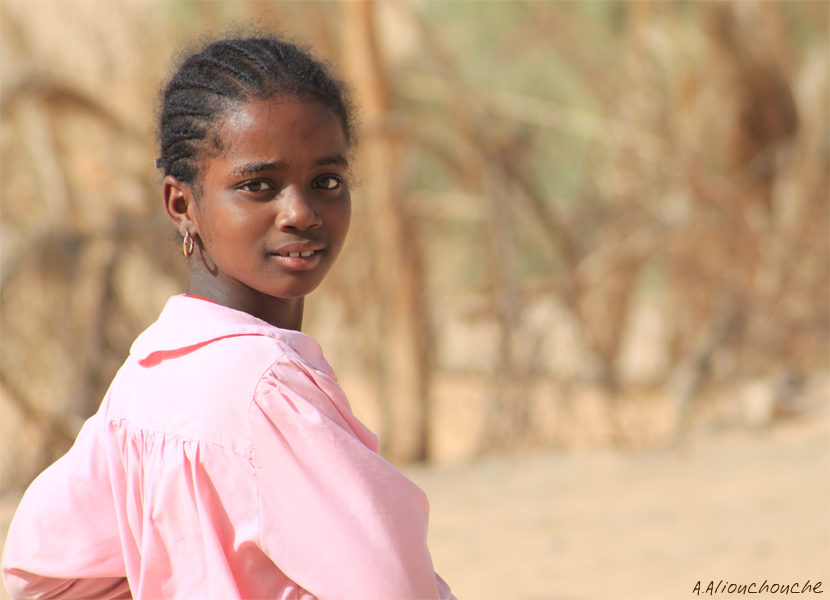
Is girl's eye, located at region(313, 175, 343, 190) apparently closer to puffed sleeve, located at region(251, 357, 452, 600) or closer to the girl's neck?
the girl's neck

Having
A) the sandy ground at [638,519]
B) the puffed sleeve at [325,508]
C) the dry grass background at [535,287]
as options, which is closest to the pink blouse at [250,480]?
the puffed sleeve at [325,508]

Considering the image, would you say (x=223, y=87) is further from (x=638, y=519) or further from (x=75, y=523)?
(x=638, y=519)

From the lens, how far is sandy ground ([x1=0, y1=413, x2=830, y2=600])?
12.6 feet

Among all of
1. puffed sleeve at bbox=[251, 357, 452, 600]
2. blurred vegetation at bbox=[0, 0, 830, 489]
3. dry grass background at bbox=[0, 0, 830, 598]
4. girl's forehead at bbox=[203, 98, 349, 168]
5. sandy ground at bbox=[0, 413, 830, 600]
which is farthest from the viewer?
blurred vegetation at bbox=[0, 0, 830, 489]

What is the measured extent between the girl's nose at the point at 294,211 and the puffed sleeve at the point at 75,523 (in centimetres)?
35

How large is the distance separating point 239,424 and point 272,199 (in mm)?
305

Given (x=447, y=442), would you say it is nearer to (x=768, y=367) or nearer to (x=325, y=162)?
(x=768, y=367)

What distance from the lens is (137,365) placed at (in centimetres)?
128

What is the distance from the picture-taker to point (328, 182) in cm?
133

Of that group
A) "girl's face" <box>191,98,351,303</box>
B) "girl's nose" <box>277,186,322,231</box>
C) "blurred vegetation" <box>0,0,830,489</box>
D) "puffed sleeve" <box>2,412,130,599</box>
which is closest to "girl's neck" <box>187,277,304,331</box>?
"girl's face" <box>191,98,351,303</box>

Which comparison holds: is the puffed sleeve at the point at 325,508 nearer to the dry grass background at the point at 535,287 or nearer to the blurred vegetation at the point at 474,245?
the dry grass background at the point at 535,287

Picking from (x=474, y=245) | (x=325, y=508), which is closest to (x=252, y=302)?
(x=325, y=508)

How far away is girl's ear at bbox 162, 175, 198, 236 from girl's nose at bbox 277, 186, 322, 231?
139 mm

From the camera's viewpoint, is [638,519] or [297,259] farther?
[638,519]
